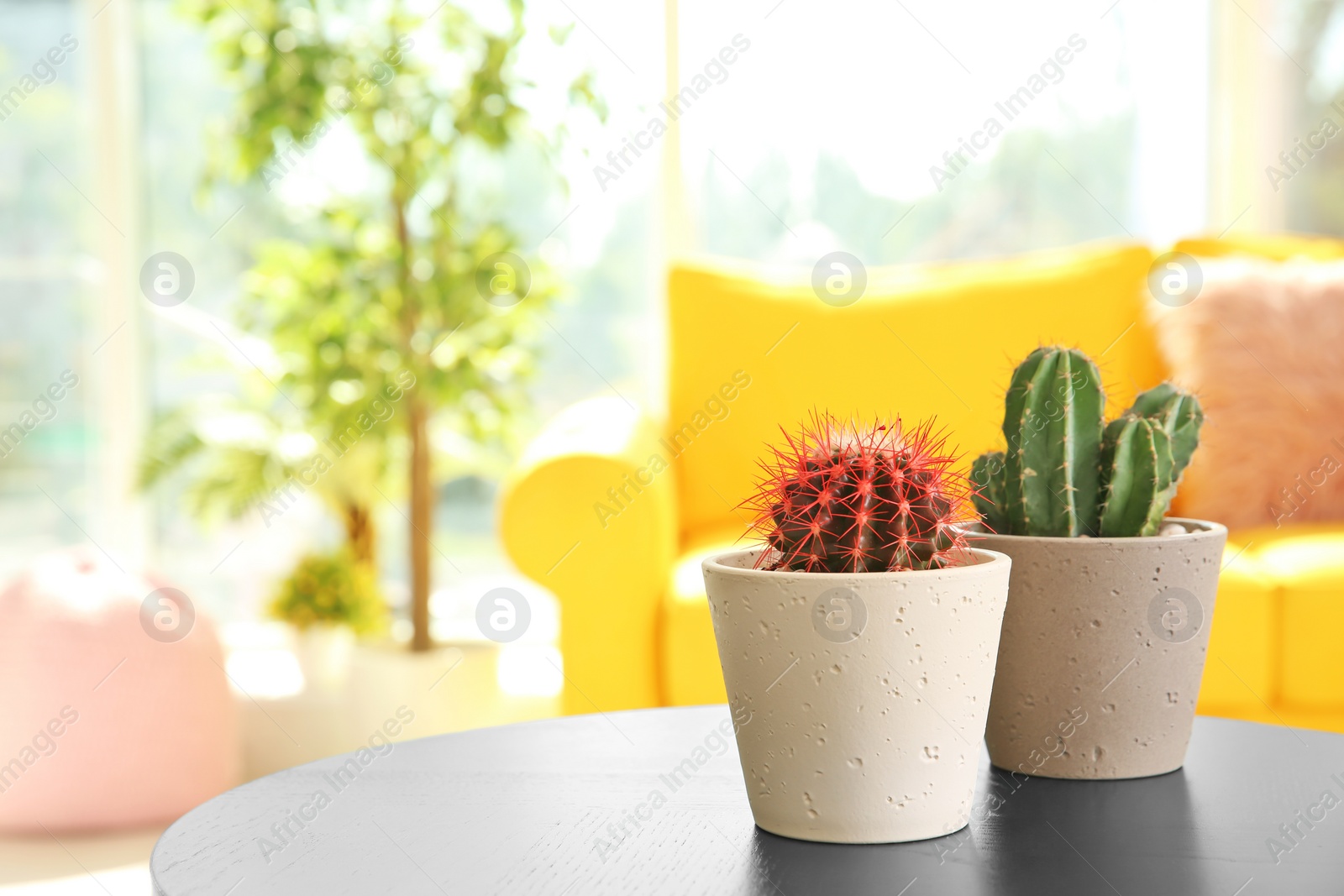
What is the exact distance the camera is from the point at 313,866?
586 millimetres

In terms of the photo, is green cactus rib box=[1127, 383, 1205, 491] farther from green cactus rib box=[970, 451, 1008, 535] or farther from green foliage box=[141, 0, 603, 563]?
green foliage box=[141, 0, 603, 563]

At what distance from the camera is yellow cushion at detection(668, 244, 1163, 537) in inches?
80.1

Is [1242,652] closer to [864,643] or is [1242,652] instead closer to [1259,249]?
[1259,249]

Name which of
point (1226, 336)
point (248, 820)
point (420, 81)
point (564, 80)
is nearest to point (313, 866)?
point (248, 820)

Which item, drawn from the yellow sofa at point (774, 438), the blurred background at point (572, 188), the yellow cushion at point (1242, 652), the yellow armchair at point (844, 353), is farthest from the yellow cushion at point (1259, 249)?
the yellow cushion at point (1242, 652)

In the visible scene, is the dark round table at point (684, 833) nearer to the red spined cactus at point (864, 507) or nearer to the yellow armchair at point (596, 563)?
the red spined cactus at point (864, 507)

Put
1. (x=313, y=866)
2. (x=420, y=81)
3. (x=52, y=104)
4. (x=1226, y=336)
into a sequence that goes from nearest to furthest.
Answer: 1. (x=313, y=866)
2. (x=1226, y=336)
3. (x=420, y=81)
4. (x=52, y=104)

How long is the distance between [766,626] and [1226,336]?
1.62m

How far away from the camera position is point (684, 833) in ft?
2.09

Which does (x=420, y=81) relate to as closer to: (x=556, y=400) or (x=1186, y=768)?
(x=556, y=400)

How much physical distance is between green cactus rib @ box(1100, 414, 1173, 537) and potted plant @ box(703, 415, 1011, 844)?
0.48 ft

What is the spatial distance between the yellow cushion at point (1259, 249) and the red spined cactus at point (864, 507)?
1806mm

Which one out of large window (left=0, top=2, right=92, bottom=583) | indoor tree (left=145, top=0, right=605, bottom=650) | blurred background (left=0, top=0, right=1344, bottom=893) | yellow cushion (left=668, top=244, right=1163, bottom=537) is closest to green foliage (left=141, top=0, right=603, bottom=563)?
indoor tree (left=145, top=0, right=605, bottom=650)

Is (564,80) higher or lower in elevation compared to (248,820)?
higher
